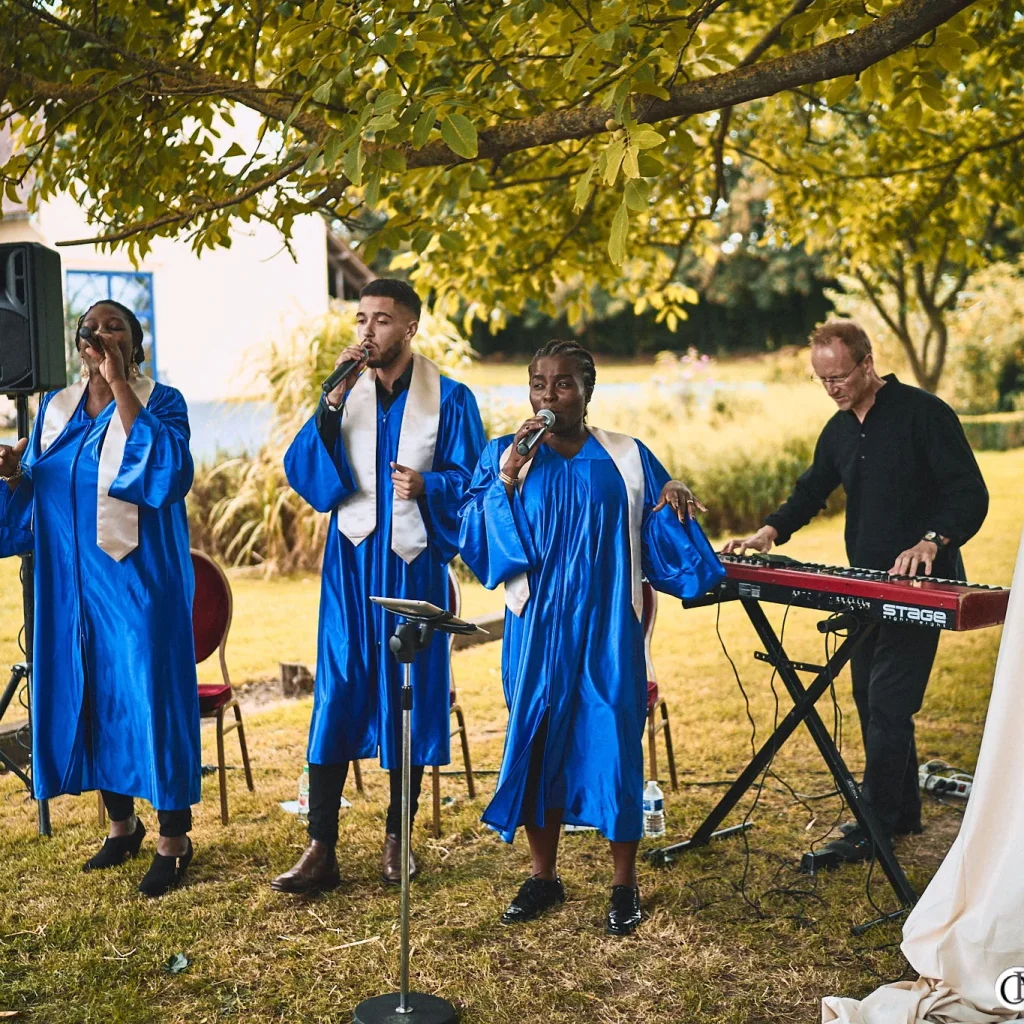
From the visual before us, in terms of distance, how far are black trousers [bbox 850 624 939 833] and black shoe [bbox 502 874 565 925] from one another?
1.23 meters

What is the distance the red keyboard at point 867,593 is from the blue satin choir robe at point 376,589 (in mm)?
968

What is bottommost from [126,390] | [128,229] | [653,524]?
[653,524]

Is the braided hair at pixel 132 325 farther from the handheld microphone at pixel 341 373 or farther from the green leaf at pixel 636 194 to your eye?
the green leaf at pixel 636 194

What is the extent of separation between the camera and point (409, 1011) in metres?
3.53

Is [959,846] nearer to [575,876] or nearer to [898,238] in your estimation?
[575,876]

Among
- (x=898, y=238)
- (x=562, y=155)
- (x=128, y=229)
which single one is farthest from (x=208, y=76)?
(x=898, y=238)

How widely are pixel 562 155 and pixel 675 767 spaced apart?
3.76m

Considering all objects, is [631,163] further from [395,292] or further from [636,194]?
[395,292]

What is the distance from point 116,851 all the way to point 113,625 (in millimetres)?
994

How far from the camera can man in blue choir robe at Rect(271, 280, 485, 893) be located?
14.6ft

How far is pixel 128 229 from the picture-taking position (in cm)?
481

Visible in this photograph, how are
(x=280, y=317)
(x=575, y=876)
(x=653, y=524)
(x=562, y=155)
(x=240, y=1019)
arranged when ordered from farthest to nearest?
(x=280, y=317), (x=562, y=155), (x=575, y=876), (x=653, y=524), (x=240, y=1019)

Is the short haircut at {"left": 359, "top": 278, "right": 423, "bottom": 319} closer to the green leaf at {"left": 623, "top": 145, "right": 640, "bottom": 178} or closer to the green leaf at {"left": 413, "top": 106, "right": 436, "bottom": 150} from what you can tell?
the green leaf at {"left": 413, "top": 106, "right": 436, "bottom": 150}

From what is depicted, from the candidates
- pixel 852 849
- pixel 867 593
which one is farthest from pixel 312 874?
pixel 867 593
